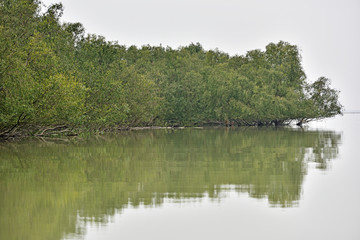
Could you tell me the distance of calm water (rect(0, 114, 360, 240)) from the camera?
332 inches

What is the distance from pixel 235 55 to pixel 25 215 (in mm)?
78720

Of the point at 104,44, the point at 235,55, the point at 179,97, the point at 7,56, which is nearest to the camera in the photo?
the point at 7,56

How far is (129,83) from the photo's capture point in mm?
51344

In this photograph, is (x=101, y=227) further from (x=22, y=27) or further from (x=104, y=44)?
(x=104, y=44)

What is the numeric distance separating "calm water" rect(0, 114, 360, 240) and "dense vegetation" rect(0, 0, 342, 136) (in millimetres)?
10471

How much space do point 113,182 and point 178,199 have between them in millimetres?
2979

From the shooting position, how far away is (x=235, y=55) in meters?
86.5

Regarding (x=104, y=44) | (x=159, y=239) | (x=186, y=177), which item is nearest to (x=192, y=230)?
(x=159, y=239)

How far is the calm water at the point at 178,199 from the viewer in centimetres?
845

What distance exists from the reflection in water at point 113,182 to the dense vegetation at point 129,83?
25.2ft

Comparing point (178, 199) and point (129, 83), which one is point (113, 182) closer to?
point (178, 199)

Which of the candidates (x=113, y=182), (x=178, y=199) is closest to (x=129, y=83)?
(x=113, y=182)

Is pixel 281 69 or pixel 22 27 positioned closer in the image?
pixel 22 27

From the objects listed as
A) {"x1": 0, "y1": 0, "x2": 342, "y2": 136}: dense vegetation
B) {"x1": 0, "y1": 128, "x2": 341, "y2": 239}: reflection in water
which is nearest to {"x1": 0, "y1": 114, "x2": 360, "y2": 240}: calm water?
{"x1": 0, "y1": 128, "x2": 341, "y2": 239}: reflection in water
